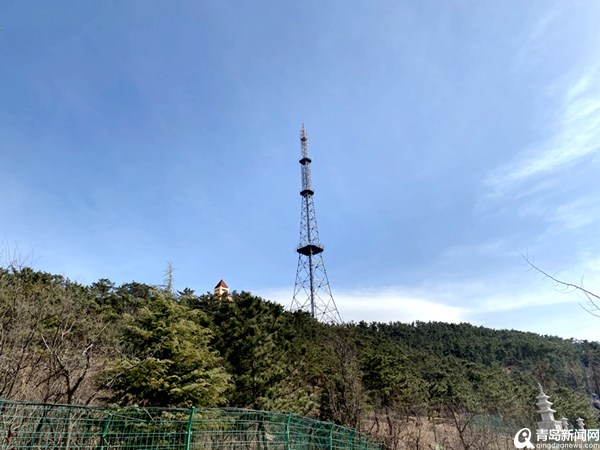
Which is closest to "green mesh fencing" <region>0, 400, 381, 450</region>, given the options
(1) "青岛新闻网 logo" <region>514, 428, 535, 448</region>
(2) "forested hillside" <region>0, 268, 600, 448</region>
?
(2) "forested hillside" <region>0, 268, 600, 448</region>

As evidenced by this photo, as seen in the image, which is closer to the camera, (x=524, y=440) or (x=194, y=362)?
(x=194, y=362)

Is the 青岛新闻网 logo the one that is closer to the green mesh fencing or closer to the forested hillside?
the forested hillside

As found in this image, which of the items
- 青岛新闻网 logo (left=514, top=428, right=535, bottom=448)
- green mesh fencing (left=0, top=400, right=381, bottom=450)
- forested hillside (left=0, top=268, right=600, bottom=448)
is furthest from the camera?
青岛新闻网 logo (left=514, top=428, right=535, bottom=448)

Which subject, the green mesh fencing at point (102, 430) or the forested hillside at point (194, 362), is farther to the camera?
the forested hillside at point (194, 362)

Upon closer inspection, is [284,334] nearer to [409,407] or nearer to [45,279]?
[409,407]

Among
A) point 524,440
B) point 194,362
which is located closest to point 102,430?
point 194,362

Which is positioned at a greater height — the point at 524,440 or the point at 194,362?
the point at 194,362

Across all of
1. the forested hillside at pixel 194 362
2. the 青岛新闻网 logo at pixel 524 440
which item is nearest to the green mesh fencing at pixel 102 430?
the forested hillside at pixel 194 362

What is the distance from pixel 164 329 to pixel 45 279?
64.5 ft

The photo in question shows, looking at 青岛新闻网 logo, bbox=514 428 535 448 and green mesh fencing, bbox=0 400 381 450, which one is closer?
green mesh fencing, bbox=0 400 381 450

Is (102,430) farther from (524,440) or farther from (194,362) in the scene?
(524,440)

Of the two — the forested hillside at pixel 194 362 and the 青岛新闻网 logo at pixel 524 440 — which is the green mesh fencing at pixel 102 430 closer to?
the forested hillside at pixel 194 362

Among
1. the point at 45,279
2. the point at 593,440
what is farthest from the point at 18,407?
the point at 45,279

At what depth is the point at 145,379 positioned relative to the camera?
9969 mm
